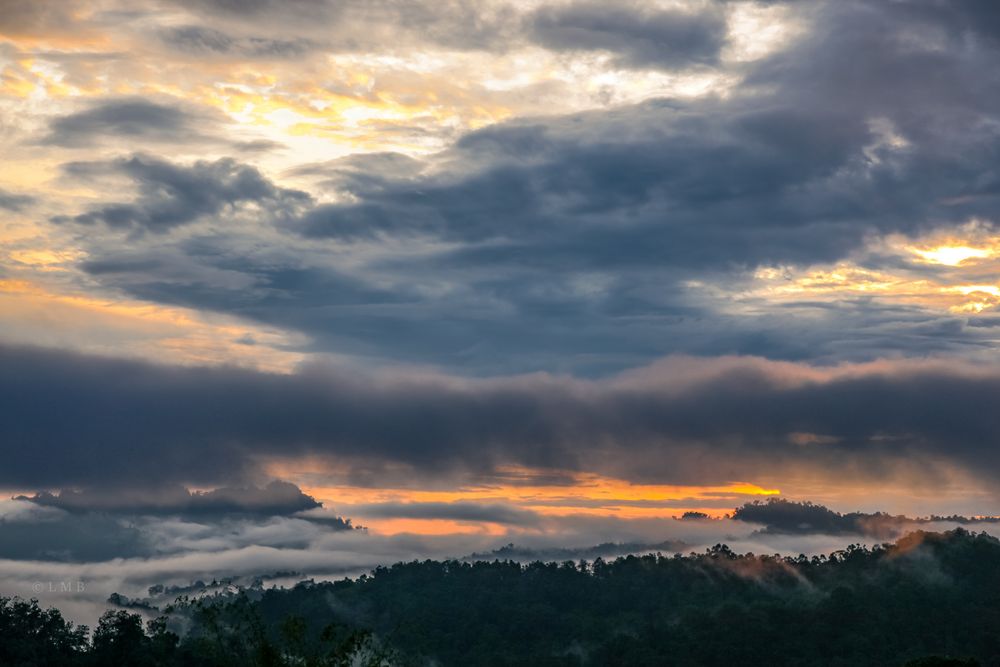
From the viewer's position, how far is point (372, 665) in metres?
67.9

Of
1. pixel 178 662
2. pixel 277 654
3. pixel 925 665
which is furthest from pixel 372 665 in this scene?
pixel 178 662

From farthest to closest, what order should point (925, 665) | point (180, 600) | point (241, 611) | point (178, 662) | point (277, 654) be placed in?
point (178, 662)
point (925, 665)
point (180, 600)
point (241, 611)
point (277, 654)

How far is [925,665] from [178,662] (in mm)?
75635

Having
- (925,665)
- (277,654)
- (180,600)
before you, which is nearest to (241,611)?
(277,654)

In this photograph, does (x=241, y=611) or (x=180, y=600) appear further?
(x=180, y=600)

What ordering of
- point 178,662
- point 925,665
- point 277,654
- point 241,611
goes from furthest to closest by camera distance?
point 178,662, point 925,665, point 241,611, point 277,654

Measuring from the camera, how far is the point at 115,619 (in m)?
124

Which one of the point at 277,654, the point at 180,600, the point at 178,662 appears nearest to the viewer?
the point at 277,654

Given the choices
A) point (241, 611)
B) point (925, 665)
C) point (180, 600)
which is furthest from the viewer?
point (925, 665)

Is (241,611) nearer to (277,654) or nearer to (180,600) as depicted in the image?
(277,654)

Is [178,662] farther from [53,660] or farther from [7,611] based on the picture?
[7,611]

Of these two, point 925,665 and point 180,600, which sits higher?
point 180,600

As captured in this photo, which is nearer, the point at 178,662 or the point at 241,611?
the point at 241,611

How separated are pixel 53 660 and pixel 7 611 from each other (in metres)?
10.7
